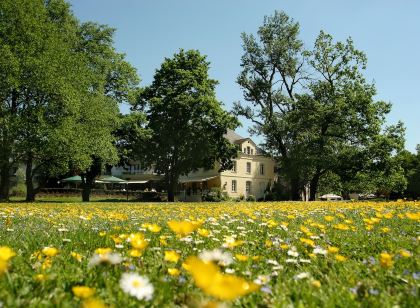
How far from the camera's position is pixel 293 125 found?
39.1 meters

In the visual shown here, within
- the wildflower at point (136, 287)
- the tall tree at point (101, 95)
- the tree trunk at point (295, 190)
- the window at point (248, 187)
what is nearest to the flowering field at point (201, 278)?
the wildflower at point (136, 287)

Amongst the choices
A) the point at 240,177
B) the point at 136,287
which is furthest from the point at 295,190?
the point at 136,287

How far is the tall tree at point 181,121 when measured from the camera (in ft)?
122

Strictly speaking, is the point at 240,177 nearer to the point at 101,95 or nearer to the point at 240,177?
the point at 240,177

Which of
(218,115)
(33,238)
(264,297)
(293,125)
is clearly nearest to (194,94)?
(218,115)

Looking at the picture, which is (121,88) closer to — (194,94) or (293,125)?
(194,94)

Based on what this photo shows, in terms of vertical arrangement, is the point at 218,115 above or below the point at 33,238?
above

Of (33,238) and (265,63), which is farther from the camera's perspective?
(265,63)

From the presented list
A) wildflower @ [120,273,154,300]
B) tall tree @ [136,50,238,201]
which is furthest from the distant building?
wildflower @ [120,273,154,300]

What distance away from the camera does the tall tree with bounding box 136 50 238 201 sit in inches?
1462

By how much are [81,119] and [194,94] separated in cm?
1257

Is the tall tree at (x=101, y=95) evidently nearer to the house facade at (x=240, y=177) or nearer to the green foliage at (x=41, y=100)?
the green foliage at (x=41, y=100)

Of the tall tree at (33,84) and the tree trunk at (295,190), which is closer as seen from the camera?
the tall tree at (33,84)

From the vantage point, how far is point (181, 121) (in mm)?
37531
